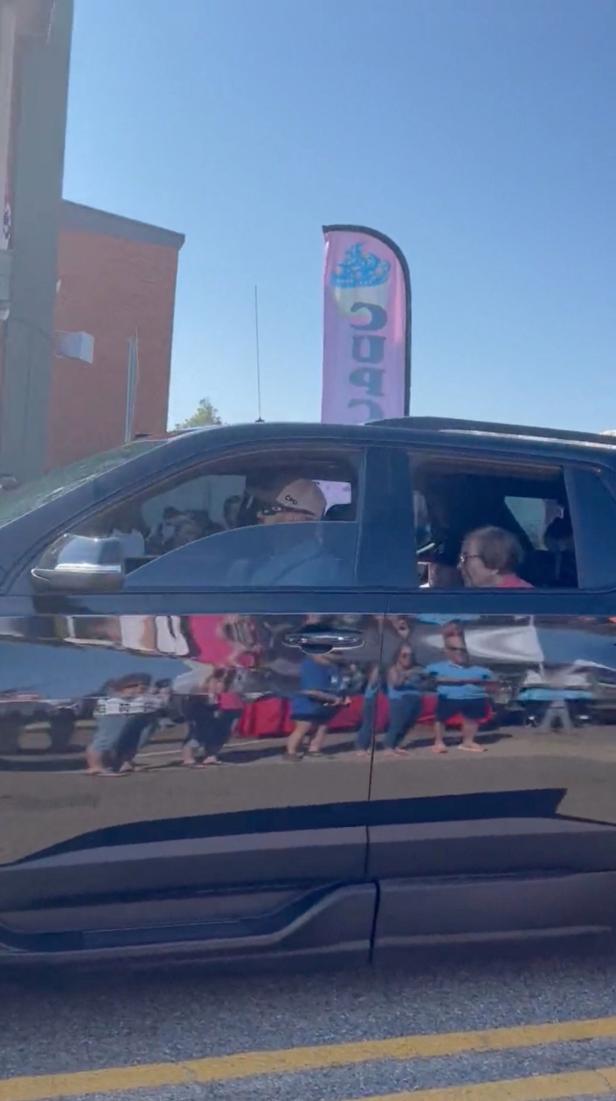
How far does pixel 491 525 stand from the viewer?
3.99 metres

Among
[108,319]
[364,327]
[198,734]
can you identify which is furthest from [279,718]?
[108,319]

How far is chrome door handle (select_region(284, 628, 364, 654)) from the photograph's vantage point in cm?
323

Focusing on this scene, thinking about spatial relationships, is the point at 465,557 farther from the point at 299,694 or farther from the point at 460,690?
the point at 299,694

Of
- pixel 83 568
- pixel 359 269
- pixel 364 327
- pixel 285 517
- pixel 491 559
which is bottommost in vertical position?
pixel 83 568

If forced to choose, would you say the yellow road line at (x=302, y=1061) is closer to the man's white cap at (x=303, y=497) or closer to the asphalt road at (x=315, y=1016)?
the asphalt road at (x=315, y=1016)

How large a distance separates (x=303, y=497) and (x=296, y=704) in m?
0.78

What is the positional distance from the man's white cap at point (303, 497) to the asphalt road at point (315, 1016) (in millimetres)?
1480

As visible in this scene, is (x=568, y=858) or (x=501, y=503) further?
(x=501, y=503)

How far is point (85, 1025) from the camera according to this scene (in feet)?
11.0

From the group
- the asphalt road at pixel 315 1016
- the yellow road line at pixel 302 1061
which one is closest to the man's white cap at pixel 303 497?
the asphalt road at pixel 315 1016

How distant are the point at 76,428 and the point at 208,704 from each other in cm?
1574

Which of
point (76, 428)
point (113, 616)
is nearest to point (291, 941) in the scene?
point (113, 616)

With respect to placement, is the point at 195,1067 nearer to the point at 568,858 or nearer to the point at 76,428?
the point at 568,858

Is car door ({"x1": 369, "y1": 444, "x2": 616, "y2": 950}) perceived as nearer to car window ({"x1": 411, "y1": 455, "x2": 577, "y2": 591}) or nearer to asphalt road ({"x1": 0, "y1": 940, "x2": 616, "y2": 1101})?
car window ({"x1": 411, "y1": 455, "x2": 577, "y2": 591})
